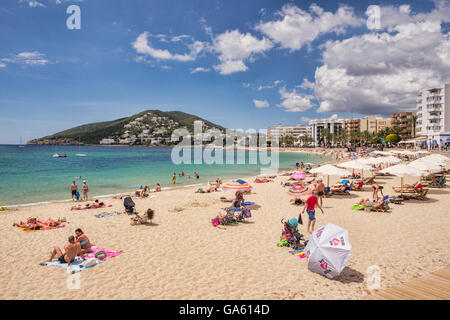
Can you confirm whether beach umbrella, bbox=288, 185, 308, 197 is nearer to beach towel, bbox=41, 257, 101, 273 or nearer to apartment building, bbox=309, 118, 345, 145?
beach towel, bbox=41, 257, 101, 273

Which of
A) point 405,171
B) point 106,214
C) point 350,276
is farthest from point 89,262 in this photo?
point 405,171

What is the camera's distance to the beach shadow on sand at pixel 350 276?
5513 mm

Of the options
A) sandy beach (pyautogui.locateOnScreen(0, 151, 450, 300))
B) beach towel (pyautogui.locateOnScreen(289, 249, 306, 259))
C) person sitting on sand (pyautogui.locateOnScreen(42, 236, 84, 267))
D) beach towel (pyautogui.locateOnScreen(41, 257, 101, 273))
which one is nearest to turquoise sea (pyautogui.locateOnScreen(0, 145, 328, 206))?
sandy beach (pyautogui.locateOnScreen(0, 151, 450, 300))

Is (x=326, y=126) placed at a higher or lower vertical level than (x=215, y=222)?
higher

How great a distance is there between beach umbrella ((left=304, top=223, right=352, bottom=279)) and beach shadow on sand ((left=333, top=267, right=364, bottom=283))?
0.24m

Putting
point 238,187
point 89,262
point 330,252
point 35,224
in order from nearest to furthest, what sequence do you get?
point 330,252 → point 89,262 → point 35,224 → point 238,187

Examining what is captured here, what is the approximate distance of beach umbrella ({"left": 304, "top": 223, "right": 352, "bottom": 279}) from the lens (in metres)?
5.46

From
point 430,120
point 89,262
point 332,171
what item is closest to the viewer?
point 89,262

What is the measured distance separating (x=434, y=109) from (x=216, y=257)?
83945 millimetres

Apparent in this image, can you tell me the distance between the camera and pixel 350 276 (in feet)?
18.7

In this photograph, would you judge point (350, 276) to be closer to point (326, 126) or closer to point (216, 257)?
point (216, 257)
